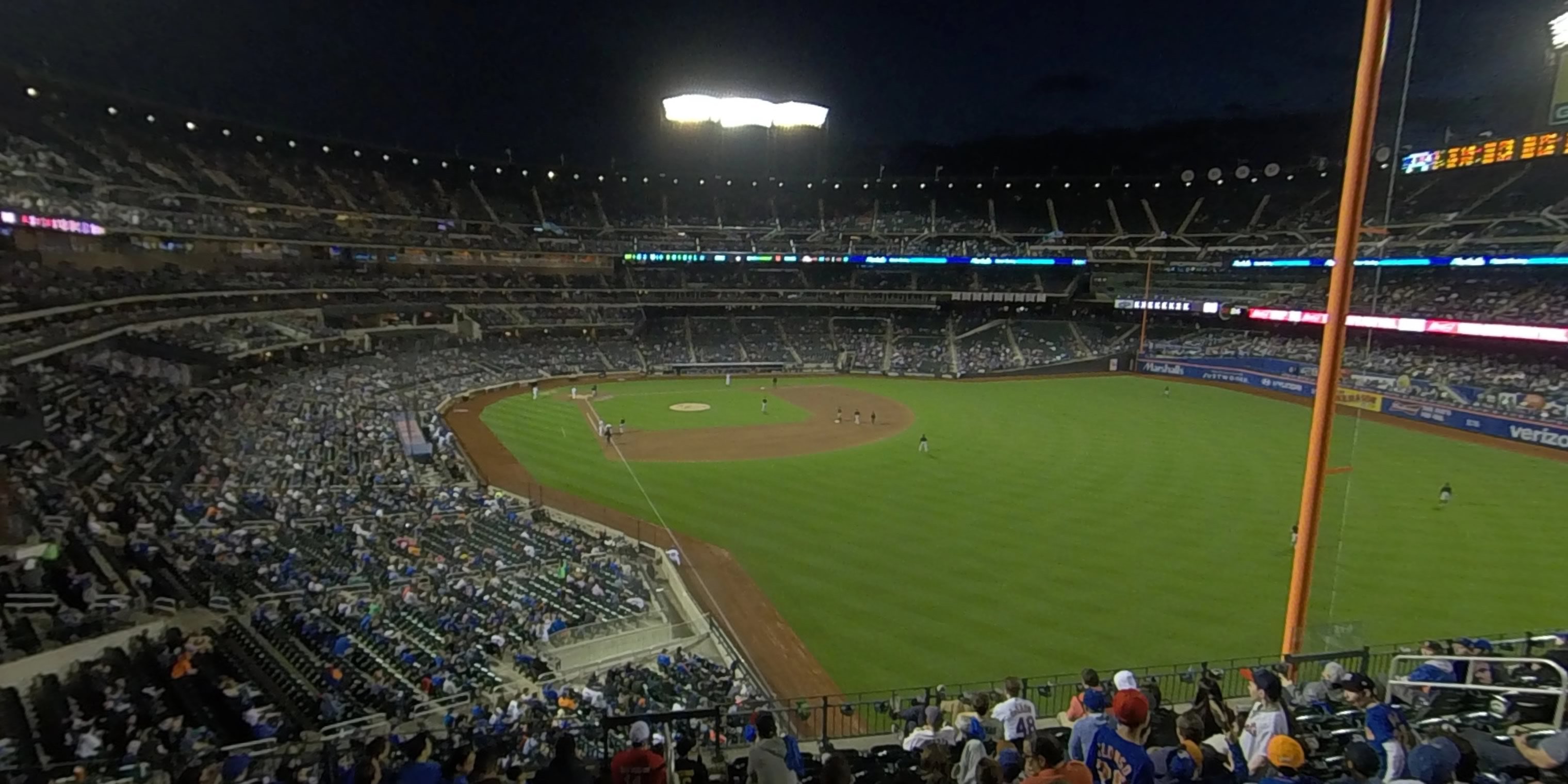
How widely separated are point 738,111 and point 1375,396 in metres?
51.4

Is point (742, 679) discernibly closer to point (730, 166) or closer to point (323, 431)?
point (323, 431)

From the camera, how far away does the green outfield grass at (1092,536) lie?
602 inches

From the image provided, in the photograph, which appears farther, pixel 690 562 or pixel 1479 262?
pixel 1479 262

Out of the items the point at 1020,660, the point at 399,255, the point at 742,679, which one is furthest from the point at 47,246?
the point at 1020,660

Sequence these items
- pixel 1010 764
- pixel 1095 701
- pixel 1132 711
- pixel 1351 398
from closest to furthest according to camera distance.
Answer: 1. pixel 1132 711
2. pixel 1010 764
3. pixel 1095 701
4. pixel 1351 398

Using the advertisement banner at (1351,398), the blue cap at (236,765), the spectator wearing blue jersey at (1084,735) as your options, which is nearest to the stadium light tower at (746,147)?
the advertisement banner at (1351,398)

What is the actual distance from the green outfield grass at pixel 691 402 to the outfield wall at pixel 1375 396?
2401cm

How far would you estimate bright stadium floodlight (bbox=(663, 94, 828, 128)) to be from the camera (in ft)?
202

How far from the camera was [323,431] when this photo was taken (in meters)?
27.3

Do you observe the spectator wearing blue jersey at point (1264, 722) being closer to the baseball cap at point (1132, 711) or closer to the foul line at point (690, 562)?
the baseball cap at point (1132, 711)

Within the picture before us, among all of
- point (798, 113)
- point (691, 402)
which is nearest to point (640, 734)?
point (691, 402)

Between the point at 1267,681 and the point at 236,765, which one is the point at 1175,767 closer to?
the point at 1267,681

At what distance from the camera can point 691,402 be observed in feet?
144

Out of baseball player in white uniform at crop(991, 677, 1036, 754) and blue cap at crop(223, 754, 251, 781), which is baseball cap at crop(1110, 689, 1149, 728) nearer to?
baseball player in white uniform at crop(991, 677, 1036, 754)
